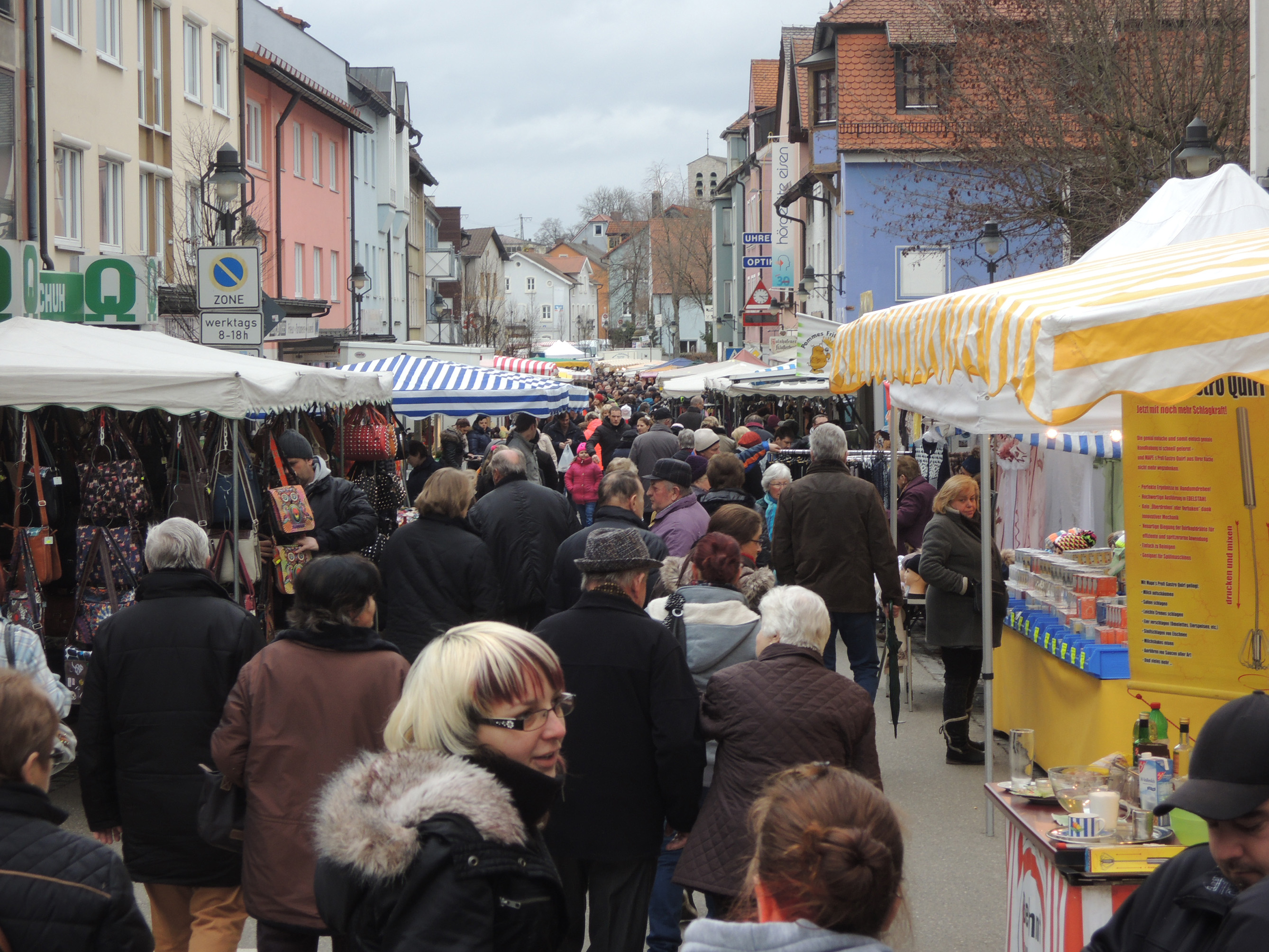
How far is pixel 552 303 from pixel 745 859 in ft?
450

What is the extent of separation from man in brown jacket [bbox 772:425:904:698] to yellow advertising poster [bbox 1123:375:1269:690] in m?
2.61

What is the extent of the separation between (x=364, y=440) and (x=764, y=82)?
48.6 meters

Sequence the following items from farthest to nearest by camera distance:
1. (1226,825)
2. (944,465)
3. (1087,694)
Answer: (944,465) < (1087,694) < (1226,825)

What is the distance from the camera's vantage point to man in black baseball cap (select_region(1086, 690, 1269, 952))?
260 cm

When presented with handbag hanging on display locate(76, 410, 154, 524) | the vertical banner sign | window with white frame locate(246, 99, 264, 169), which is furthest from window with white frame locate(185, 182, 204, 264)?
the vertical banner sign

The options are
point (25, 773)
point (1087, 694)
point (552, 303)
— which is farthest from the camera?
point (552, 303)

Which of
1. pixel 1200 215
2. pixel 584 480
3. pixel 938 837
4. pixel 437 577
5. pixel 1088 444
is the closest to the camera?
pixel 1200 215

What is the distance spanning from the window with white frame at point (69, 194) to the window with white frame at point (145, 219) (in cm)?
231

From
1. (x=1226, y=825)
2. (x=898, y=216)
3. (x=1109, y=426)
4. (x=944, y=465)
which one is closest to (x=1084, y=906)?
(x=1226, y=825)

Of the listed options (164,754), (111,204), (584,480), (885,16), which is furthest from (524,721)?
(885,16)

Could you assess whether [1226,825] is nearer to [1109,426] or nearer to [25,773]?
[25,773]

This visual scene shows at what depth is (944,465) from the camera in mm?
16641

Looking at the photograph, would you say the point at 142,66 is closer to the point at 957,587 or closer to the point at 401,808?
the point at 957,587

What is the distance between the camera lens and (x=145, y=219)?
23.3 m
